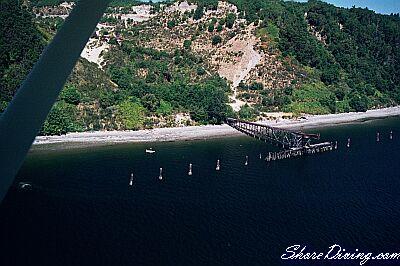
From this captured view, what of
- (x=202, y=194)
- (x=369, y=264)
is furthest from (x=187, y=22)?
(x=369, y=264)

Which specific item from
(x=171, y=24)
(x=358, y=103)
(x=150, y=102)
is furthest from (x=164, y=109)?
(x=358, y=103)

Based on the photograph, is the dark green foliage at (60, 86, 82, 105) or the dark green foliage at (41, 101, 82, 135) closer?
the dark green foliage at (41, 101, 82, 135)

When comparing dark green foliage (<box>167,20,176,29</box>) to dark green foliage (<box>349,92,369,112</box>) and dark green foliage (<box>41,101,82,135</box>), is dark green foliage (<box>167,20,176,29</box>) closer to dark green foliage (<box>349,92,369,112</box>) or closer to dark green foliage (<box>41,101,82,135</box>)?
dark green foliage (<box>41,101,82,135</box>)

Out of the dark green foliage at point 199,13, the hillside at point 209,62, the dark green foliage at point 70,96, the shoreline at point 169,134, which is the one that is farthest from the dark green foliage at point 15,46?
the dark green foliage at point 199,13

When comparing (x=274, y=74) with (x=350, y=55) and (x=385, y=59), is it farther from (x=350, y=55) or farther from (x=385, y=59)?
(x=385, y=59)

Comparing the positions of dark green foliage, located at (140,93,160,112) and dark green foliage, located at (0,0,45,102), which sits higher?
dark green foliage, located at (0,0,45,102)

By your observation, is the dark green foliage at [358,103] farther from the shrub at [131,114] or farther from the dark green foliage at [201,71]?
the shrub at [131,114]

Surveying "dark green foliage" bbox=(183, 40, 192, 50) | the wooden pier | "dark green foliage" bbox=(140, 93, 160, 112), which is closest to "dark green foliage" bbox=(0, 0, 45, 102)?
"dark green foliage" bbox=(140, 93, 160, 112)
